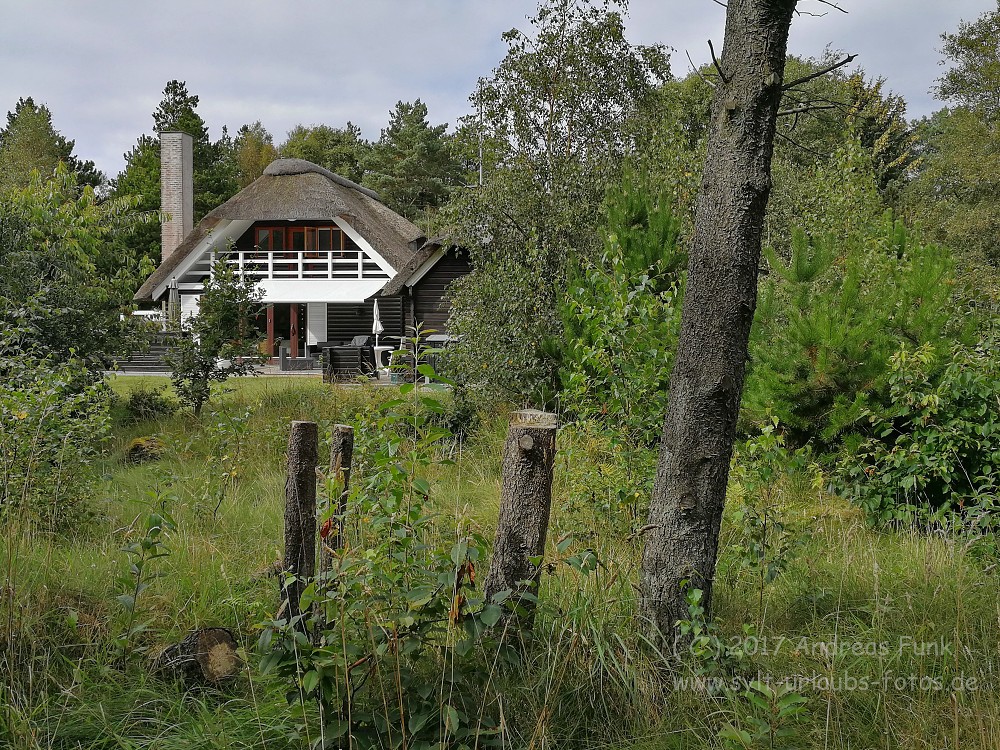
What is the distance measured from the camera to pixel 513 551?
271 centimetres

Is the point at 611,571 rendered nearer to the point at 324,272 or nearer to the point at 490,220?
the point at 490,220

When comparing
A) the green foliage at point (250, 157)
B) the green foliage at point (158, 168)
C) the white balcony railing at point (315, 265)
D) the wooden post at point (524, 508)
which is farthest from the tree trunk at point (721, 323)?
the green foliage at point (250, 157)

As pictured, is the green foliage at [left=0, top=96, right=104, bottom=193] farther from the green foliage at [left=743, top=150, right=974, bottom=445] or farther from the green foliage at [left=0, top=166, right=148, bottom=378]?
the green foliage at [left=743, top=150, right=974, bottom=445]

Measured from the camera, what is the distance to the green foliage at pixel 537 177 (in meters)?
8.54

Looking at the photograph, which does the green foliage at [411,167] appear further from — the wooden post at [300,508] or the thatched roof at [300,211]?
the wooden post at [300,508]

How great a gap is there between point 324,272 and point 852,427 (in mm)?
22247

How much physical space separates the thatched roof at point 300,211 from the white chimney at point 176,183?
1.50m

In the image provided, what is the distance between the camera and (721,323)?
2.70 m

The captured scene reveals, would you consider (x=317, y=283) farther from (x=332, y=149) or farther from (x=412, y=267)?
(x=332, y=149)

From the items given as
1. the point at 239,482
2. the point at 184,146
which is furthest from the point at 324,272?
the point at 239,482

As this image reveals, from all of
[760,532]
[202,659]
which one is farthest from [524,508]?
[202,659]

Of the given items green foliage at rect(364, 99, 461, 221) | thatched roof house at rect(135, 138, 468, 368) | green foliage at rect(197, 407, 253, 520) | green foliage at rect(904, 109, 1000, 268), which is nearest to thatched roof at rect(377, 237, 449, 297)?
thatched roof house at rect(135, 138, 468, 368)

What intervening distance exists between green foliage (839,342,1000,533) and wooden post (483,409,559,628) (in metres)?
3.06

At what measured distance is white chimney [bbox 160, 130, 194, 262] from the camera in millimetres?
25922
